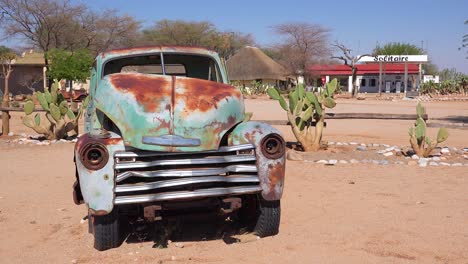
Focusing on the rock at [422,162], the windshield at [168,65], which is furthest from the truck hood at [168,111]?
the rock at [422,162]

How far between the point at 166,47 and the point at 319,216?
2469mm

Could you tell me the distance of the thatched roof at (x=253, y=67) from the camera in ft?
205

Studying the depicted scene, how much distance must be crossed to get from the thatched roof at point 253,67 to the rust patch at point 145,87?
186 feet

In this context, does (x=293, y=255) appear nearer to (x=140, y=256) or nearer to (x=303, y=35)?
(x=140, y=256)

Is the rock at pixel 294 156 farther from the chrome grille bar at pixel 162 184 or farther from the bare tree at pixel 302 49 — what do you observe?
the bare tree at pixel 302 49

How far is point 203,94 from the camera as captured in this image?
15.7ft

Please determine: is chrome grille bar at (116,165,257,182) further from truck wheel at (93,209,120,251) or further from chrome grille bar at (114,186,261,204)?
truck wheel at (93,209,120,251)

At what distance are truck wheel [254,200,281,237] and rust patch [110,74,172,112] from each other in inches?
49.9

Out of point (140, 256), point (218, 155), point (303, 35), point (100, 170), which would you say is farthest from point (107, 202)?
point (303, 35)

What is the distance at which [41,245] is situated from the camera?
508cm

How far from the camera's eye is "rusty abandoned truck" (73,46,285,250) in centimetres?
434

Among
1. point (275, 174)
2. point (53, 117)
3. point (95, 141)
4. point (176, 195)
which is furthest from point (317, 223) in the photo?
point (53, 117)

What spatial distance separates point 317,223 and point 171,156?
1888 millimetres

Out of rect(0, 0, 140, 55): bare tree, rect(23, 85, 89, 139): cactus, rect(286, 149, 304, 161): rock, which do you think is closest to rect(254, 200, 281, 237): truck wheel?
rect(286, 149, 304, 161): rock
